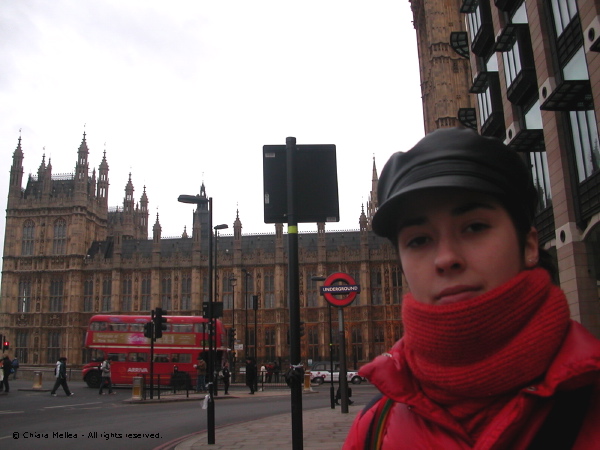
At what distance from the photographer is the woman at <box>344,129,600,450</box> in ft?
4.23

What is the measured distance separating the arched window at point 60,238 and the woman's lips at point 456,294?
59996mm

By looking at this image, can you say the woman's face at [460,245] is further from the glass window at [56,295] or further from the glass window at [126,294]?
the glass window at [56,295]

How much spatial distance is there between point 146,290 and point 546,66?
153 feet

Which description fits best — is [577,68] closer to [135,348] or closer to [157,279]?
[135,348]

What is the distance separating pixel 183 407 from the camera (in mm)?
19781

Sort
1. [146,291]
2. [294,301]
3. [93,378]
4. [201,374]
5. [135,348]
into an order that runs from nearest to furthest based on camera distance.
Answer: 1. [294,301]
2. [201,374]
3. [93,378]
4. [135,348]
5. [146,291]

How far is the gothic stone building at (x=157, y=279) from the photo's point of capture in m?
52.1

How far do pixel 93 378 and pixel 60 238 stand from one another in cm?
2840

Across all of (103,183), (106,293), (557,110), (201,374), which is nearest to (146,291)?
(106,293)

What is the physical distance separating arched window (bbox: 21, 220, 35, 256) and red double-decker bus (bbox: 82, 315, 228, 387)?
27.9 metres

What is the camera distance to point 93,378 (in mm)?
32719

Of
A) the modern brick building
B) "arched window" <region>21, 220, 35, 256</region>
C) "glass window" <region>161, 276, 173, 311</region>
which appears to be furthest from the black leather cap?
"arched window" <region>21, 220, 35, 256</region>

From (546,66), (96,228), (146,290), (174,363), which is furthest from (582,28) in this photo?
(96,228)

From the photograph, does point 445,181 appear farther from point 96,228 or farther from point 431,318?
point 96,228
